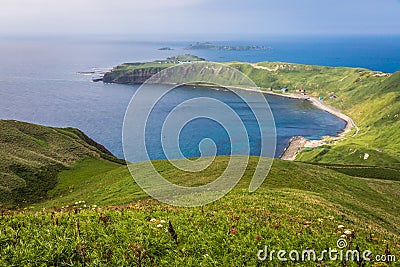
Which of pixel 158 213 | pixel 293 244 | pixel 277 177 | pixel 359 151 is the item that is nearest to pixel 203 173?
pixel 277 177

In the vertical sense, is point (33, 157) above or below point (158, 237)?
below

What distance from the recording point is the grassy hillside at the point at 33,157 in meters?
46.5

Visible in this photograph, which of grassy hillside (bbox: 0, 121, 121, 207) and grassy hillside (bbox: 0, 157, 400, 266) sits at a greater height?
grassy hillside (bbox: 0, 157, 400, 266)

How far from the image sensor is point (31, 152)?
6112 centimetres

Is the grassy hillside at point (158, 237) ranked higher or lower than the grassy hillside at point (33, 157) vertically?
higher

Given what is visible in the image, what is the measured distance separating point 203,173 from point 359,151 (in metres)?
113

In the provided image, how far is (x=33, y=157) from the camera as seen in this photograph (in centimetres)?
5888

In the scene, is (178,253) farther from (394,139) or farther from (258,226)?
(394,139)

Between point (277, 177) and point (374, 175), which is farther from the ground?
point (277, 177)

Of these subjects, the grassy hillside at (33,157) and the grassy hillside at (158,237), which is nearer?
the grassy hillside at (158,237)

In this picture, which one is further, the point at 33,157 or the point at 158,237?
the point at 33,157

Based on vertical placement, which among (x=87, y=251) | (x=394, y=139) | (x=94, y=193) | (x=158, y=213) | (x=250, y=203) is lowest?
(x=394, y=139)

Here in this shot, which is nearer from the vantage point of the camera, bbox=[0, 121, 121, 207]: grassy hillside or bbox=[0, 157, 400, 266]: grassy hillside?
bbox=[0, 157, 400, 266]: grassy hillside

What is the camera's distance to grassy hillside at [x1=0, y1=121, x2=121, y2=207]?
1829 inches
